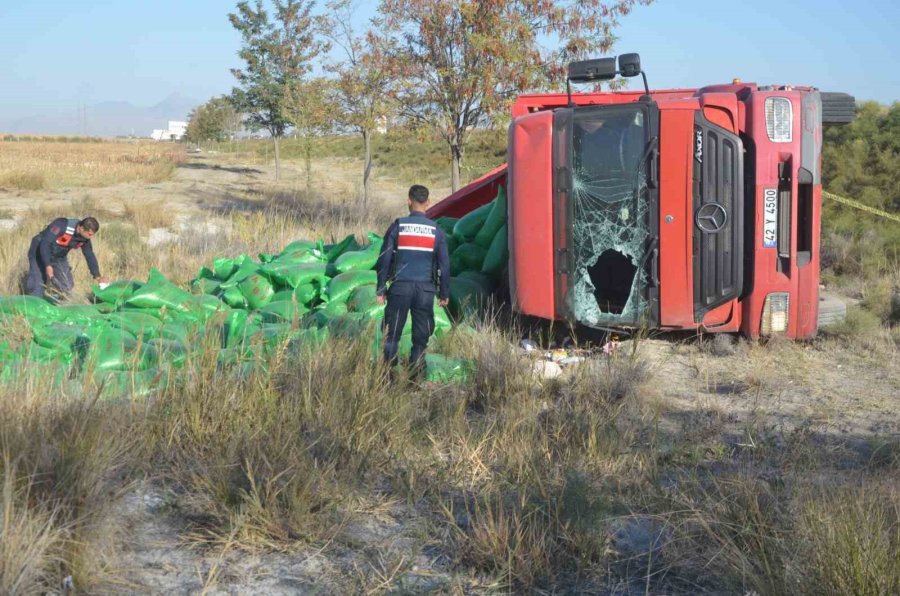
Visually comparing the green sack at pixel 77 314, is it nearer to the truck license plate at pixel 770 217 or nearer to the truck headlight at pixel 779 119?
the truck license plate at pixel 770 217

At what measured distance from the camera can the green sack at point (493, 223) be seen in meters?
8.46

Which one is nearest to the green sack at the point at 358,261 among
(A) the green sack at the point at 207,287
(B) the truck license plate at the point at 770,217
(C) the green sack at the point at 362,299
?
(C) the green sack at the point at 362,299

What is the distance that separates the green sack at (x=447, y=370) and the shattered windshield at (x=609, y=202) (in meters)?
1.22

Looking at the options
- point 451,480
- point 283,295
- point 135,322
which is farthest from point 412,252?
point 135,322

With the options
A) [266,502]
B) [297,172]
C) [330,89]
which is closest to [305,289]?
[266,502]

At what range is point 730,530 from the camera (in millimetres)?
3730

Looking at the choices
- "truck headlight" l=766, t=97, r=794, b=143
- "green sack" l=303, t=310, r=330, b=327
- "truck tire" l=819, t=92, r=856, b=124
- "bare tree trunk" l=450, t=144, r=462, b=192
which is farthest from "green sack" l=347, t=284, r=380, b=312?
"bare tree trunk" l=450, t=144, r=462, b=192

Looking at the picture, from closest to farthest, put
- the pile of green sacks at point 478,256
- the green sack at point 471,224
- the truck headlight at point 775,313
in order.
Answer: the truck headlight at point 775,313 → the pile of green sacks at point 478,256 → the green sack at point 471,224

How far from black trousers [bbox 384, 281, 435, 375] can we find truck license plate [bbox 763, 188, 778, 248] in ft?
8.53

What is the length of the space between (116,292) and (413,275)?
11.5 ft

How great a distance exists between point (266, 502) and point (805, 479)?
2.41 m

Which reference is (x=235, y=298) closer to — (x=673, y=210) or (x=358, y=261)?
(x=358, y=261)

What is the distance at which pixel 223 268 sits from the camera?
30.9 feet

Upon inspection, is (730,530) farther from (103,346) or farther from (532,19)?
(532,19)
